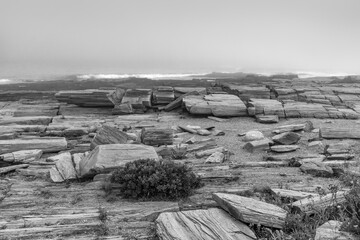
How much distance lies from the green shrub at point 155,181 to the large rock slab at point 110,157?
1574 millimetres

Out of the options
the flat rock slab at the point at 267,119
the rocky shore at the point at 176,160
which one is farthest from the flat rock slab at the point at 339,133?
the flat rock slab at the point at 267,119

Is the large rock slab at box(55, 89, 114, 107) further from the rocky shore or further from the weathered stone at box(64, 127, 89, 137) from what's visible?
the weathered stone at box(64, 127, 89, 137)

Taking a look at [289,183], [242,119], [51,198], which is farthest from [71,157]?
[242,119]

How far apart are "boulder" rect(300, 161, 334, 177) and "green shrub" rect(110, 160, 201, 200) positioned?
4.97 meters

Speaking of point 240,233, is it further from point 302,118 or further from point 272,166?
point 302,118

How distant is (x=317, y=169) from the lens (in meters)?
13.0

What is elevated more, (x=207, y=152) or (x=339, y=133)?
(x=339, y=133)

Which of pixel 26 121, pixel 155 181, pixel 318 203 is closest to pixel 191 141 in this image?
pixel 155 181

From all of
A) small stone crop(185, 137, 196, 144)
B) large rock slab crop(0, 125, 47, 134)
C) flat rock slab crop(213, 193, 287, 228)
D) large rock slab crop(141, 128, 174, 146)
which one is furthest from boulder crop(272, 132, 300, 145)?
large rock slab crop(0, 125, 47, 134)

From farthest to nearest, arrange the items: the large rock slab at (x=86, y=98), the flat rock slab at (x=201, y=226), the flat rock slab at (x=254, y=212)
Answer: the large rock slab at (x=86, y=98) < the flat rock slab at (x=254, y=212) < the flat rock slab at (x=201, y=226)

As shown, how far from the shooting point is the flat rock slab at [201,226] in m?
7.32

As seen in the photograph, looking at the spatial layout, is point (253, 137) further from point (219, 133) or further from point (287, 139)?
point (219, 133)

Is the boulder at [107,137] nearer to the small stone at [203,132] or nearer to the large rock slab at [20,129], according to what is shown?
the small stone at [203,132]

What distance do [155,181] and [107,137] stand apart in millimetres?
8318
